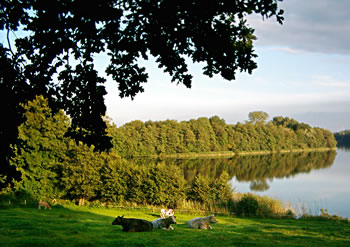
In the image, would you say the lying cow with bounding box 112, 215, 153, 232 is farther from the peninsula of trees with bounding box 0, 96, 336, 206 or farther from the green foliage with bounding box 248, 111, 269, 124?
the green foliage with bounding box 248, 111, 269, 124

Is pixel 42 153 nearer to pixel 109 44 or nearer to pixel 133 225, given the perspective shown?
pixel 133 225

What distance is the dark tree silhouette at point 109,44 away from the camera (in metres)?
5.87

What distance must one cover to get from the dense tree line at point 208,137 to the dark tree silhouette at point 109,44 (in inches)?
3141

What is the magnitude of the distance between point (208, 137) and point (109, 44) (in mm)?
104791

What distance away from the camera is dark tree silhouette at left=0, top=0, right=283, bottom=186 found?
19.2 feet

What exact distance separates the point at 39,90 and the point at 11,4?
1.82 meters

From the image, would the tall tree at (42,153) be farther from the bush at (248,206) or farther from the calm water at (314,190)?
the calm water at (314,190)

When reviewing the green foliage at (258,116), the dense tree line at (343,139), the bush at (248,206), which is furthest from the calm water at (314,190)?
the dense tree line at (343,139)

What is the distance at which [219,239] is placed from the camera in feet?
31.8

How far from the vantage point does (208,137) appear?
361 ft

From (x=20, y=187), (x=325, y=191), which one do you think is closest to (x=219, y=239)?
(x=20, y=187)

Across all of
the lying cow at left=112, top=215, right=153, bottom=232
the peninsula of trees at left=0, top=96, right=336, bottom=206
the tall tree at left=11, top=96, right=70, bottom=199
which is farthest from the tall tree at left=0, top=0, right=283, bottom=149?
the tall tree at left=11, top=96, right=70, bottom=199

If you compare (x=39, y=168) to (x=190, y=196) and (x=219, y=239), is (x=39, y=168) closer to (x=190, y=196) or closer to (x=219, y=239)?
(x=190, y=196)

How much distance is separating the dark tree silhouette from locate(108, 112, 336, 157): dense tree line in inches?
3141
